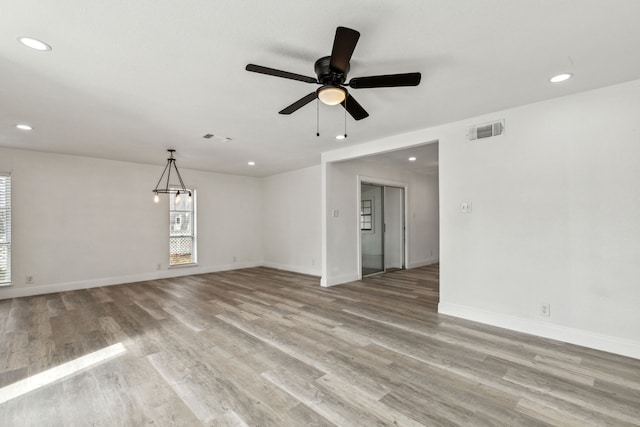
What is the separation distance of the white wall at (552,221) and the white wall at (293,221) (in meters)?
3.54

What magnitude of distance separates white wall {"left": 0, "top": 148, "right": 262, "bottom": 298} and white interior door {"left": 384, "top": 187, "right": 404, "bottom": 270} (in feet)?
14.0

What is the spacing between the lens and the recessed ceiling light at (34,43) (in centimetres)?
211

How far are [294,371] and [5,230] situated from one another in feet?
19.5

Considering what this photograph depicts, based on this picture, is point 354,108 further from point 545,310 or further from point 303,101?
point 545,310

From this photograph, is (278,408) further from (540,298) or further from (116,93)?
(116,93)

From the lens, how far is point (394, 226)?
7.68 m

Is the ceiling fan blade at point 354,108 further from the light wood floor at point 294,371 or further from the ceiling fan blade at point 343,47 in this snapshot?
the light wood floor at point 294,371

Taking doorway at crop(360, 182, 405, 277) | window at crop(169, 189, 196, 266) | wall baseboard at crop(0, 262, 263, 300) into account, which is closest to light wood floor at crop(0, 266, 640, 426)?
wall baseboard at crop(0, 262, 263, 300)

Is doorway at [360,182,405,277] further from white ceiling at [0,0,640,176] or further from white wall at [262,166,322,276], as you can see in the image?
white ceiling at [0,0,640,176]

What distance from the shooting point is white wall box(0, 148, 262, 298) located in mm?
5309

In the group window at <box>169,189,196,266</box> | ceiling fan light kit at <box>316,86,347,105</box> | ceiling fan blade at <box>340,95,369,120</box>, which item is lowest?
window at <box>169,189,196,266</box>

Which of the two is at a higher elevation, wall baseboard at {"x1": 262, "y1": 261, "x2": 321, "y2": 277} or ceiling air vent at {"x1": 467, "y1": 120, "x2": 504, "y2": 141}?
ceiling air vent at {"x1": 467, "y1": 120, "x2": 504, "y2": 141}

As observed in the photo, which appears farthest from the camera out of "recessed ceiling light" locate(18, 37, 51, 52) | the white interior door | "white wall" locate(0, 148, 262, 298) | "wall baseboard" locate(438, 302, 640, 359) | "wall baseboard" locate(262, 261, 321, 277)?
the white interior door

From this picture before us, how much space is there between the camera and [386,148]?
4758 mm
